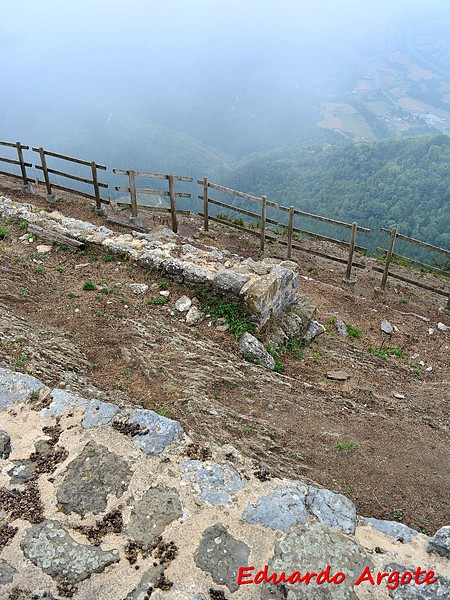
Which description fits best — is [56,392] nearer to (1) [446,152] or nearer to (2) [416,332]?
(2) [416,332]

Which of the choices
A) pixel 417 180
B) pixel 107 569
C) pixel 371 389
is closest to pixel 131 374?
pixel 107 569

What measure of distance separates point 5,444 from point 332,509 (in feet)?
12.0

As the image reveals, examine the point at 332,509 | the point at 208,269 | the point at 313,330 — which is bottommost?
the point at 313,330

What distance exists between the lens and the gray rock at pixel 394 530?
13.1ft

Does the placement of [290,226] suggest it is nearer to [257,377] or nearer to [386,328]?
[386,328]

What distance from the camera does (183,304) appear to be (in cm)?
793

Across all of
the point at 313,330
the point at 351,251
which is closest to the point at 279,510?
the point at 313,330

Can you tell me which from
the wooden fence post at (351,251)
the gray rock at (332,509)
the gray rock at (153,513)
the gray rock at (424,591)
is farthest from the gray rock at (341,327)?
the gray rock at (153,513)

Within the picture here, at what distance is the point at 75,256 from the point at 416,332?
863 centimetres

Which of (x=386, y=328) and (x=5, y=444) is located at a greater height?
(x=5, y=444)

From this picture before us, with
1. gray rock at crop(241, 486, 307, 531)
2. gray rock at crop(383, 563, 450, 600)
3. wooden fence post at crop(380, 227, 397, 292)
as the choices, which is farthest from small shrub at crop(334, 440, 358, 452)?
wooden fence post at crop(380, 227, 397, 292)

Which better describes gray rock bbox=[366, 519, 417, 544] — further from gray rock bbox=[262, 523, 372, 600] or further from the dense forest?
the dense forest

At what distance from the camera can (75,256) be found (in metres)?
9.41

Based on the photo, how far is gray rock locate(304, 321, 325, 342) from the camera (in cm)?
862
